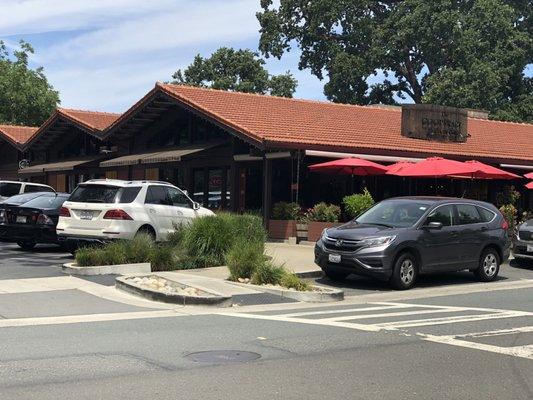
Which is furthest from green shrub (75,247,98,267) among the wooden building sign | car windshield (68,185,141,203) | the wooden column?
the wooden building sign

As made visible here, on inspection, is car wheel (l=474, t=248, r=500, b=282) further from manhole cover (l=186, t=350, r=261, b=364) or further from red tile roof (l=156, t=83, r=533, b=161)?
manhole cover (l=186, t=350, r=261, b=364)

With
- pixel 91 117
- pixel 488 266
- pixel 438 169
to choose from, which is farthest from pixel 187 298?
pixel 91 117

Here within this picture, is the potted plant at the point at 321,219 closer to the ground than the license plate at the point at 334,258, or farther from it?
farther from it

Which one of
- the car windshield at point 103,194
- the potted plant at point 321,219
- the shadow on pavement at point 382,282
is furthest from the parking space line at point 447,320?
the potted plant at point 321,219

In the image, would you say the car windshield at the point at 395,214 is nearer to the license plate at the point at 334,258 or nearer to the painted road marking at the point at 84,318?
the license plate at the point at 334,258

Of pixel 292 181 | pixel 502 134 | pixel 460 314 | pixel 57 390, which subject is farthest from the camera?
pixel 502 134

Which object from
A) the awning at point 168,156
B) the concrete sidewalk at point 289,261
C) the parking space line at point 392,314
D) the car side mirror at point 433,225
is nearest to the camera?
the parking space line at point 392,314

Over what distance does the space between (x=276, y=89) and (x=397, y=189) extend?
34503mm

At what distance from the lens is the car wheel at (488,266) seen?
563 inches

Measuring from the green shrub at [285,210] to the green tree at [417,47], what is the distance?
23214 millimetres

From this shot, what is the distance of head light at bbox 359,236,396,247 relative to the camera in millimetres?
12461

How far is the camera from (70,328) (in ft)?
28.3

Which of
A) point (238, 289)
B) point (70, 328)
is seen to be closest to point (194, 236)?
point (238, 289)

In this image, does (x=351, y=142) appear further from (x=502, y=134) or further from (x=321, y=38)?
(x=321, y=38)
